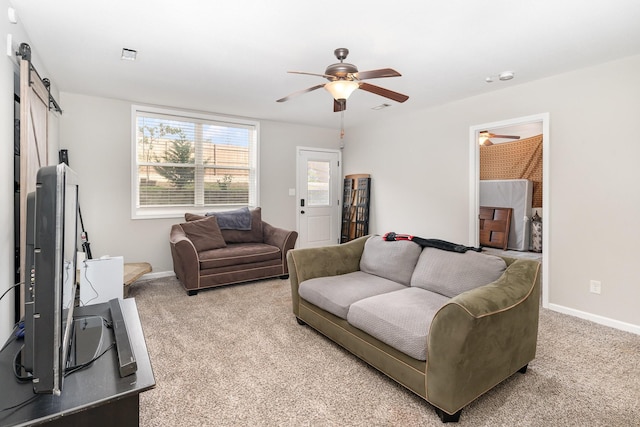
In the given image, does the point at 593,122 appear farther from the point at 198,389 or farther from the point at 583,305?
the point at 198,389

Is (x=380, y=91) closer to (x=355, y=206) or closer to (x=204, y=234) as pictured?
(x=204, y=234)

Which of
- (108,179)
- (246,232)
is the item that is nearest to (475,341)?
(246,232)

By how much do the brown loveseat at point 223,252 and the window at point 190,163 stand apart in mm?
527

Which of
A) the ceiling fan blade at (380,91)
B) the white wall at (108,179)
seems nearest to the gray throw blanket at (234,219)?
the white wall at (108,179)

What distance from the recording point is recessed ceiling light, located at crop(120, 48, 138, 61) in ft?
9.51

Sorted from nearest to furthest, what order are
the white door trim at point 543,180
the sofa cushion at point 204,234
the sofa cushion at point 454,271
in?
the sofa cushion at point 454,271 → the white door trim at point 543,180 → the sofa cushion at point 204,234

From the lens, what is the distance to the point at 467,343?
1685 millimetres

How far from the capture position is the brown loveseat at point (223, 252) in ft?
12.9

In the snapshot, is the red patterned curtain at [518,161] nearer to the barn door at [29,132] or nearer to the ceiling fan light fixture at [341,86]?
the ceiling fan light fixture at [341,86]

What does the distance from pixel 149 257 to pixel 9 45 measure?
3.08 meters

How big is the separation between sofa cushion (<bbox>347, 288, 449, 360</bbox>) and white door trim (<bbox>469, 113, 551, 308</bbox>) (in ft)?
6.15

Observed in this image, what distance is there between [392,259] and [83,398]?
7.60 feet

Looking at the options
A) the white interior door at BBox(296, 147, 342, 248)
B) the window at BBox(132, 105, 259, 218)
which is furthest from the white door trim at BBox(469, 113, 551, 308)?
the window at BBox(132, 105, 259, 218)

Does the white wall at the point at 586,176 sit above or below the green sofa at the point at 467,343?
above
